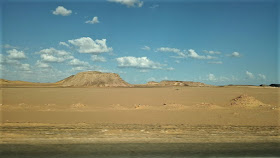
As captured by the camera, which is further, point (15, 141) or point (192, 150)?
point (15, 141)

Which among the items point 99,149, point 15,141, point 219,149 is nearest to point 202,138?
point 219,149

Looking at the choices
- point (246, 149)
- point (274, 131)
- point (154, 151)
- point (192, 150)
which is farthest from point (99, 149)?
point (274, 131)

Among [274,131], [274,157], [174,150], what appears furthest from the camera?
[274,131]

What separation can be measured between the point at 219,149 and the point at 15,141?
21.6 ft

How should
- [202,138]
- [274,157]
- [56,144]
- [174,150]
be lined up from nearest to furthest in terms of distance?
[274,157] → [174,150] → [56,144] → [202,138]

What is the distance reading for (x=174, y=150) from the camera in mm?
7660

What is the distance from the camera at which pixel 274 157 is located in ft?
23.4

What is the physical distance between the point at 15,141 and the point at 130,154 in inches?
161

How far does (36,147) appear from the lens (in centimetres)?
798

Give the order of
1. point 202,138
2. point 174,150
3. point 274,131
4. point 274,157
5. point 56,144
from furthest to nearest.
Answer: point 274,131 < point 202,138 < point 56,144 < point 174,150 < point 274,157

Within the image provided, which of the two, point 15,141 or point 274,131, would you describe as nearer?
point 15,141

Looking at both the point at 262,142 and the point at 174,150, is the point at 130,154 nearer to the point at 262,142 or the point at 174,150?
the point at 174,150

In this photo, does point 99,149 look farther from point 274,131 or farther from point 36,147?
point 274,131

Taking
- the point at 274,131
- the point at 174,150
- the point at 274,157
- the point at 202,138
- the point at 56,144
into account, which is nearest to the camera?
the point at 274,157
